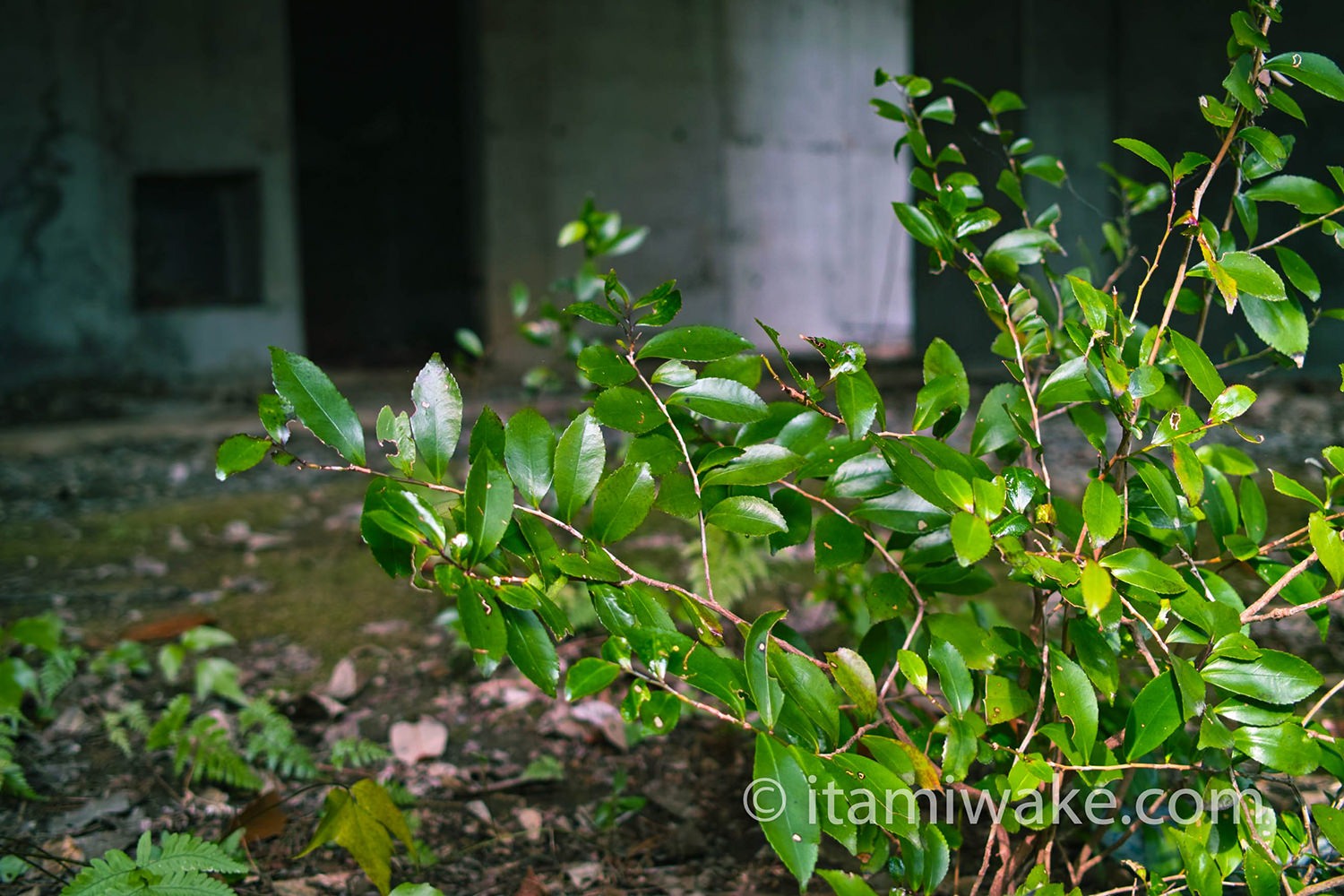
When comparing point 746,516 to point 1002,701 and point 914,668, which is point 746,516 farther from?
point 1002,701

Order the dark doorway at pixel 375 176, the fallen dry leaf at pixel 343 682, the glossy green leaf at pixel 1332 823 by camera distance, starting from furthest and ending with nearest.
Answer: the dark doorway at pixel 375 176
the fallen dry leaf at pixel 343 682
the glossy green leaf at pixel 1332 823

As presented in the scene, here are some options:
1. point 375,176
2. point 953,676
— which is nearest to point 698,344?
point 953,676

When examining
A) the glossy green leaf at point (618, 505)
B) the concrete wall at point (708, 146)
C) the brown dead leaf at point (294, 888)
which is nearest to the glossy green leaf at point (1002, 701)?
the glossy green leaf at point (618, 505)

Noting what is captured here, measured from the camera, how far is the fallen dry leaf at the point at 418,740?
153cm

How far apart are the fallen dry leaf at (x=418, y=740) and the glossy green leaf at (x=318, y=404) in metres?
0.88

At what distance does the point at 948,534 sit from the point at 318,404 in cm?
53

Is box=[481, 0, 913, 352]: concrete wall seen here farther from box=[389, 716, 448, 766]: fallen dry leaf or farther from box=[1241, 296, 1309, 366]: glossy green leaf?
box=[1241, 296, 1309, 366]: glossy green leaf

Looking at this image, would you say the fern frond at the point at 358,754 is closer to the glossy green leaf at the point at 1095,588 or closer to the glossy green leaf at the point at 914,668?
the glossy green leaf at the point at 914,668

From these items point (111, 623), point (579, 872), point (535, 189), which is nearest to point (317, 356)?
point (535, 189)

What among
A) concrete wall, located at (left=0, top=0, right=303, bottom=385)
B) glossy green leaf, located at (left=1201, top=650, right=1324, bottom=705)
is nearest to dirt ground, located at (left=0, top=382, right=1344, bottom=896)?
glossy green leaf, located at (left=1201, top=650, right=1324, bottom=705)

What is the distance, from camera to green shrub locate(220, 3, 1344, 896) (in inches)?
29.0

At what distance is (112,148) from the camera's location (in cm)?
565

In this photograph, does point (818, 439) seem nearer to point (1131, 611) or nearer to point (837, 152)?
point (1131, 611)

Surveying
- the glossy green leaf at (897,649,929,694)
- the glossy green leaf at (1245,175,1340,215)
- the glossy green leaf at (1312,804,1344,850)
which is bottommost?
the glossy green leaf at (1312,804,1344,850)
